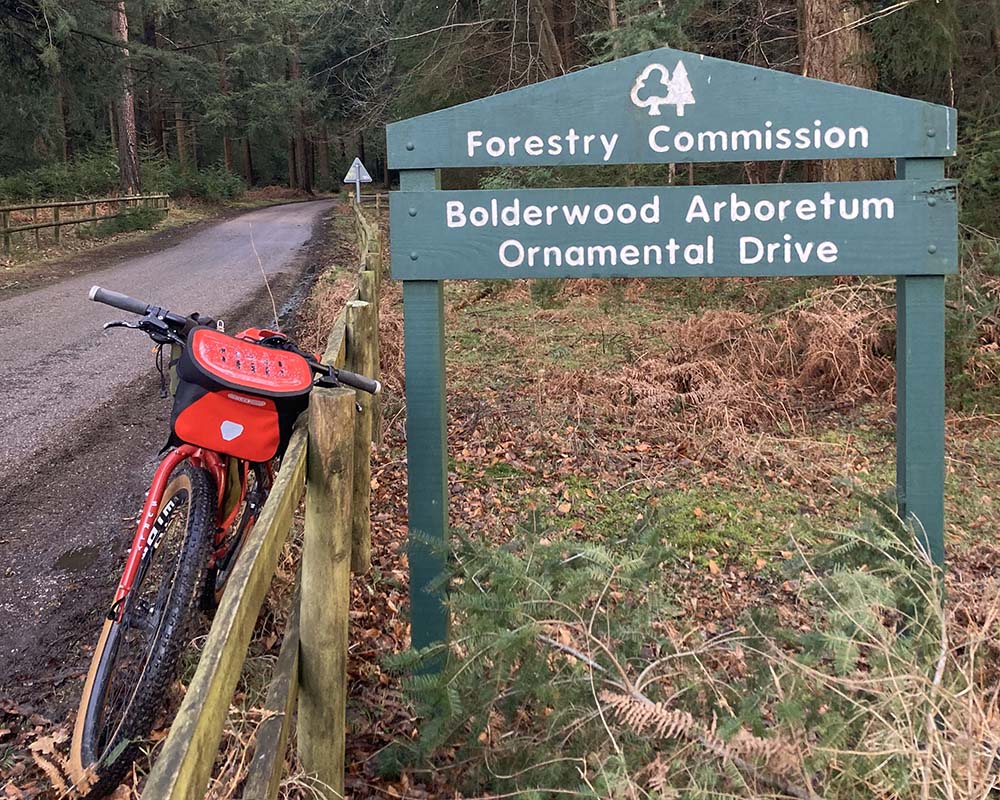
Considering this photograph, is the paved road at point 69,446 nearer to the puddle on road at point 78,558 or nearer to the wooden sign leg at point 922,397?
the puddle on road at point 78,558

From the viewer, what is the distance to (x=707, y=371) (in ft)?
26.7

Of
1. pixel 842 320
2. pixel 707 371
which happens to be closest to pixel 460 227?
pixel 707 371

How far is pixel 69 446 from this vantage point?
6.19 meters

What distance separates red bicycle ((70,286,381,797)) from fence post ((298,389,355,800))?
375 mm

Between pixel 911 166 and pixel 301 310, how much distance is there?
8.94 m

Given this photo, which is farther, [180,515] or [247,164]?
[247,164]

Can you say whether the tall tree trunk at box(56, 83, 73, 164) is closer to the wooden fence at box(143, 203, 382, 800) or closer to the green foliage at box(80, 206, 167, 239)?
the green foliage at box(80, 206, 167, 239)

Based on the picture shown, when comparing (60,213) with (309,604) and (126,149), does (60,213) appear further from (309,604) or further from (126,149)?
(309,604)

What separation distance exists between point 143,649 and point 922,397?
2751 mm

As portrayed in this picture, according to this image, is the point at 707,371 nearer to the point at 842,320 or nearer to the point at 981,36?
the point at 842,320

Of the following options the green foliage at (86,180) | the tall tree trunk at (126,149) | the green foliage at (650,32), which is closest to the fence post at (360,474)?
the green foliage at (650,32)

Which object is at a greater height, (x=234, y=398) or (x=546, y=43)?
(x=546, y=43)

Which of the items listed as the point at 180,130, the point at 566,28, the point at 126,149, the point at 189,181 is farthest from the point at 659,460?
the point at 180,130

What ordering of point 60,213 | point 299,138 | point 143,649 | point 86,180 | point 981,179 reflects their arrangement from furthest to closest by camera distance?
1. point 299,138
2. point 86,180
3. point 60,213
4. point 981,179
5. point 143,649
